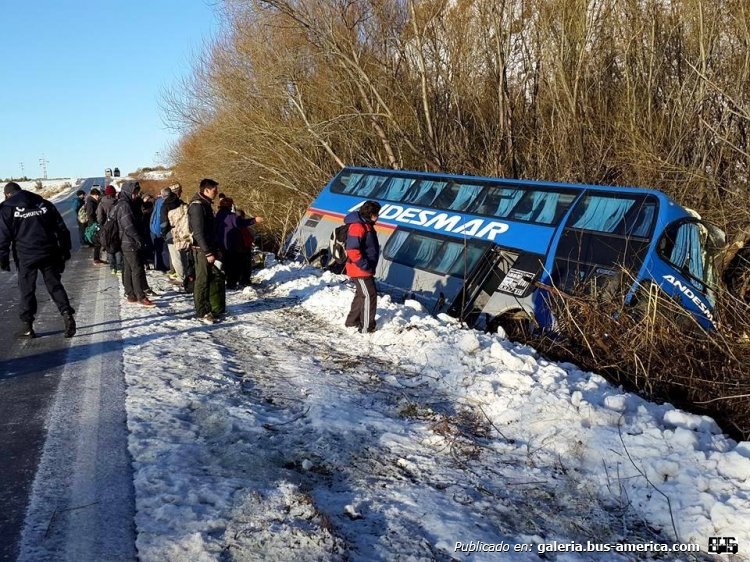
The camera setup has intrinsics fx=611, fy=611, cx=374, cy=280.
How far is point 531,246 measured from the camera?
8141 millimetres

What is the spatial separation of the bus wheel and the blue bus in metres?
0.02

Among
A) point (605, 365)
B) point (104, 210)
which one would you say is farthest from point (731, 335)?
point (104, 210)

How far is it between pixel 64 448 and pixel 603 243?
6127mm

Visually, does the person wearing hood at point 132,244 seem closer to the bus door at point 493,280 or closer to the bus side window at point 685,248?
the bus door at point 493,280

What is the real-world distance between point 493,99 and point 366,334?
1036 cm

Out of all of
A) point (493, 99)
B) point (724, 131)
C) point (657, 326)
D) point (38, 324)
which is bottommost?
point (38, 324)

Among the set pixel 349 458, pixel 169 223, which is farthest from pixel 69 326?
pixel 349 458

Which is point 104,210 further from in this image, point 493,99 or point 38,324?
point 493,99

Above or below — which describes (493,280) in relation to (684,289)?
below

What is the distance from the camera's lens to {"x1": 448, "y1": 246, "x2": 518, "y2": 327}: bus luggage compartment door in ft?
27.1

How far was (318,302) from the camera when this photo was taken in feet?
28.2

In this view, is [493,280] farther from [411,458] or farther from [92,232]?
[92,232]

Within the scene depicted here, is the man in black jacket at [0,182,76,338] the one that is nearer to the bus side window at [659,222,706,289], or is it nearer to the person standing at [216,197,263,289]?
the person standing at [216,197,263,289]

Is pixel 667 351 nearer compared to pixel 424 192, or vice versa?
pixel 667 351
